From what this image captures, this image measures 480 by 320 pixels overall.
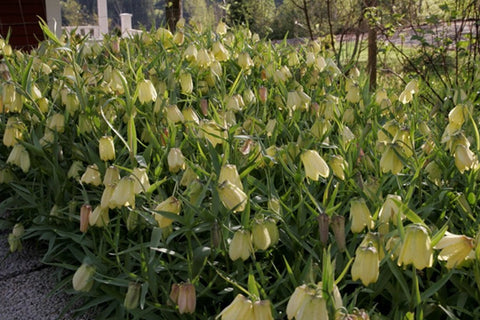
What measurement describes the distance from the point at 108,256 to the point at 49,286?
222 millimetres

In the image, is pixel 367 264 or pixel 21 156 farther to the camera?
pixel 21 156

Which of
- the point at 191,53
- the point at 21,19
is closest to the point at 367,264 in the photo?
the point at 191,53

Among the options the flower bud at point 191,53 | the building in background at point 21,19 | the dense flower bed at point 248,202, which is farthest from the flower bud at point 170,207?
the building in background at point 21,19

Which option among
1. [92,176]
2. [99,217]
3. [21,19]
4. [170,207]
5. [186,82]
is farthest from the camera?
[21,19]

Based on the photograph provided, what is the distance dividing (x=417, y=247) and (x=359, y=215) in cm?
18

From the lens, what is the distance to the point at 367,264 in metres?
0.85

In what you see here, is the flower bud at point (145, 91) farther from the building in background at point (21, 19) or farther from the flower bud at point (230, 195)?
the building in background at point (21, 19)

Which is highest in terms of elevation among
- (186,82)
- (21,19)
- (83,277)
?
(186,82)

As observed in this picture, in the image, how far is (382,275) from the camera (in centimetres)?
99

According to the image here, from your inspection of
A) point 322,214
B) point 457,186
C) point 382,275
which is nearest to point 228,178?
point 322,214

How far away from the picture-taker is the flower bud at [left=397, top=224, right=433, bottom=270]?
0.83 meters

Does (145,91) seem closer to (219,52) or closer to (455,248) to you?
(219,52)

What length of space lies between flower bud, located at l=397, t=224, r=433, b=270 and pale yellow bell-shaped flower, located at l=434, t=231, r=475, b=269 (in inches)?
1.9

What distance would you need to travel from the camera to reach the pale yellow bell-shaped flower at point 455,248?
34.0 inches
